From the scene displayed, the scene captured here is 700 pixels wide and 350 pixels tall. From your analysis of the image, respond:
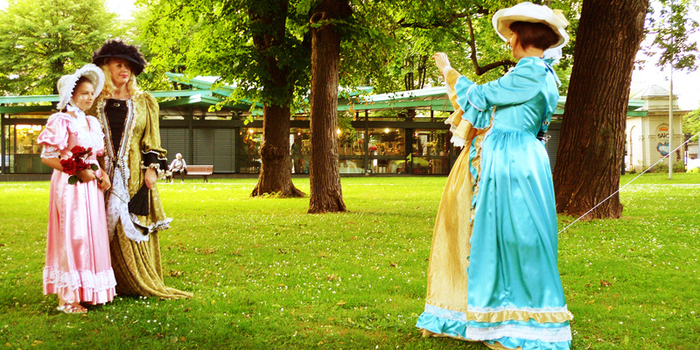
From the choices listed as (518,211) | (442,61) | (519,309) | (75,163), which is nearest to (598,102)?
(442,61)

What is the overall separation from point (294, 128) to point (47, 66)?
56.3 feet

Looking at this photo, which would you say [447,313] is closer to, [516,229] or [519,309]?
[519,309]

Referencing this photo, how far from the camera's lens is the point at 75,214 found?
4832mm

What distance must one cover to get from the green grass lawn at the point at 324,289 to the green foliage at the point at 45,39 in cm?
3142

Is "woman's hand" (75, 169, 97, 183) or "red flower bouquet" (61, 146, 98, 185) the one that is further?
"woman's hand" (75, 169, 97, 183)

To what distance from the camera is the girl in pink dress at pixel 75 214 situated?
4824 millimetres

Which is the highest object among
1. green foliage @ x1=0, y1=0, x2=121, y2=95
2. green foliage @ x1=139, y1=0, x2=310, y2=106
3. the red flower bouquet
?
green foliage @ x1=0, y1=0, x2=121, y2=95

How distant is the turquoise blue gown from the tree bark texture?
13865 mm

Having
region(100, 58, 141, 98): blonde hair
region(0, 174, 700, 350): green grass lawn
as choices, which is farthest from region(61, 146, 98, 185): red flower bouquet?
region(0, 174, 700, 350): green grass lawn

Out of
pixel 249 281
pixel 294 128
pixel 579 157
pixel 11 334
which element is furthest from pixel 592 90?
pixel 294 128

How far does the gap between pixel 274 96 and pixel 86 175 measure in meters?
13.3

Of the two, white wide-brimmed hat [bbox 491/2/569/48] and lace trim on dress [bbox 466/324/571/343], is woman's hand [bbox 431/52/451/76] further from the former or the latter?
lace trim on dress [bbox 466/324/571/343]

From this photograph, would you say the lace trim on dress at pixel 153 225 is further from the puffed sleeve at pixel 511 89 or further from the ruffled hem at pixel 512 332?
the puffed sleeve at pixel 511 89

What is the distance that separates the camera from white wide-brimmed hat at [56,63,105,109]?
488cm
